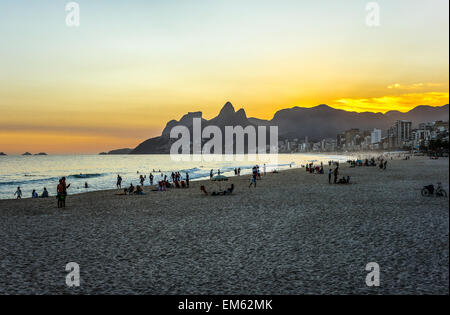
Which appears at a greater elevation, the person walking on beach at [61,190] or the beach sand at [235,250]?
the person walking on beach at [61,190]

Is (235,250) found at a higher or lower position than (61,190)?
lower

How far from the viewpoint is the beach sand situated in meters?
8.57

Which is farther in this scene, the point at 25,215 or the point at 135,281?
the point at 25,215

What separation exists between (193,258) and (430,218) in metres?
12.3

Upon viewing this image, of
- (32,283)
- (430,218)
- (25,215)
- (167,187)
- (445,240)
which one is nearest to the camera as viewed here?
(32,283)

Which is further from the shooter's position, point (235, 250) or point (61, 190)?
point (61, 190)

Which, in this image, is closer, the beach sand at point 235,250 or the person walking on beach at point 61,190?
the beach sand at point 235,250

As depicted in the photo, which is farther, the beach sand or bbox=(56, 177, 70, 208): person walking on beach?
bbox=(56, 177, 70, 208): person walking on beach

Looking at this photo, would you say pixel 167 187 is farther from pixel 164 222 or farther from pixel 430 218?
pixel 430 218

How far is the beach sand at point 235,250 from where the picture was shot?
8570 mm

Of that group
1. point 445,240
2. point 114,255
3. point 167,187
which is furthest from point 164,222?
point 167,187

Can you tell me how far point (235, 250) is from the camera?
11.9 metres

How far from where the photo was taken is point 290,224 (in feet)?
53.4
